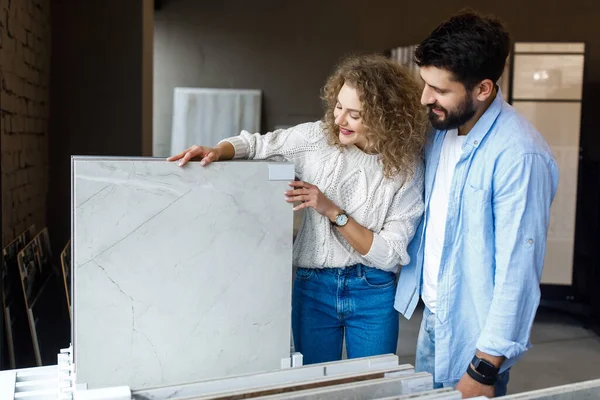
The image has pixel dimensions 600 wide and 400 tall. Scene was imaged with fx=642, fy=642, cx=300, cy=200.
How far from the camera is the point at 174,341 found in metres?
1.31

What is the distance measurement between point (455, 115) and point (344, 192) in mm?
332

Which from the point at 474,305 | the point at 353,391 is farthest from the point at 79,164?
the point at 474,305

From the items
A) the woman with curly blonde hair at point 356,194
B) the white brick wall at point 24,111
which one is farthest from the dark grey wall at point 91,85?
the woman with curly blonde hair at point 356,194

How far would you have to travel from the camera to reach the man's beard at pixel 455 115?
1.52 meters

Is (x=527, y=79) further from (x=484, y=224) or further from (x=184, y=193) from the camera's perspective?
(x=184, y=193)

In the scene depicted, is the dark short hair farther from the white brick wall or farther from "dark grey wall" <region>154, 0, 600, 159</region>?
"dark grey wall" <region>154, 0, 600, 159</region>

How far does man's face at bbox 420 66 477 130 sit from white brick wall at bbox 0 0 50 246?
1.72 m

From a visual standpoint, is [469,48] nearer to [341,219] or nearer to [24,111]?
[341,219]

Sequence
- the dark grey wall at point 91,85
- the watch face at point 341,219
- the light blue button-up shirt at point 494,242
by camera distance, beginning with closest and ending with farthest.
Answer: the light blue button-up shirt at point 494,242
the watch face at point 341,219
the dark grey wall at point 91,85

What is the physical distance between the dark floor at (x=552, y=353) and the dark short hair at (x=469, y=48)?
2.60 metres

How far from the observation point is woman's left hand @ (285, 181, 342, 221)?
4.79 feet

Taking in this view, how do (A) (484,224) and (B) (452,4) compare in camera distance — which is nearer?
(A) (484,224)

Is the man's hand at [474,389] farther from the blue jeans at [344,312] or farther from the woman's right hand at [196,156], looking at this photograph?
the woman's right hand at [196,156]

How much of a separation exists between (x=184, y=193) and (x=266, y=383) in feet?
1.38
